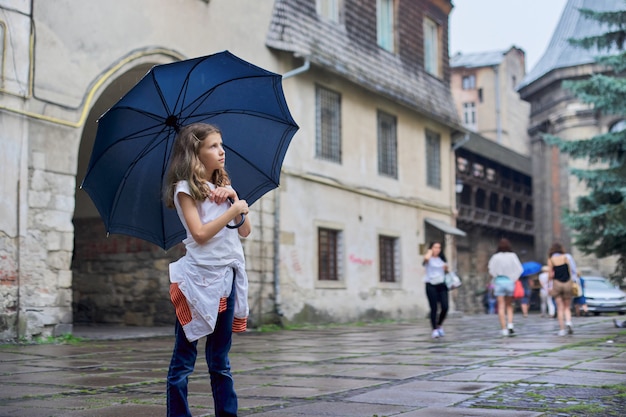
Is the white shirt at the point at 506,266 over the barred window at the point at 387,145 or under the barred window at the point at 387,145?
under

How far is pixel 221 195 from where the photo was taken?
400 cm

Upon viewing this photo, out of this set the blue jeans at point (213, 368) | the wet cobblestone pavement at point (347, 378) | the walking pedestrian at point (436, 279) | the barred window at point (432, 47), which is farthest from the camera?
Answer: the barred window at point (432, 47)

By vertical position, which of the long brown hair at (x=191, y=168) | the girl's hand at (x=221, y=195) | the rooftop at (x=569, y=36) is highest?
the rooftop at (x=569, y=36)

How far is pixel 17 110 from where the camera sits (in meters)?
11.5

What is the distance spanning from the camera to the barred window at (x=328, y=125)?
61.3 feet

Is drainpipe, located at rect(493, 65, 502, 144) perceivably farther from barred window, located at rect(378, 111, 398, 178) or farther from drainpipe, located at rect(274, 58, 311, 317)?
drainpipe, located at rect(274, 58, 311, 317)

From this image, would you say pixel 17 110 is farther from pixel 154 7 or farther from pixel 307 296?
pixel 307 296

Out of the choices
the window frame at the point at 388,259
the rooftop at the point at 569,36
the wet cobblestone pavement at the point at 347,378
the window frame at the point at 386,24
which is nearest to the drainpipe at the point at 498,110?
the rooftop at the point at 569,36

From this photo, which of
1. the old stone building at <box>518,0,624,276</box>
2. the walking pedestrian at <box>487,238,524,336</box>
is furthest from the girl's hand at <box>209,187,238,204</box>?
the old stone building at <box>518,0,624,276</box>

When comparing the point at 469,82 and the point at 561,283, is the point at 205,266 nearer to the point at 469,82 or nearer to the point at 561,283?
the point at 561,283

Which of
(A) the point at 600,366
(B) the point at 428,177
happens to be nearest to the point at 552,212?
(B) the point at 428,177

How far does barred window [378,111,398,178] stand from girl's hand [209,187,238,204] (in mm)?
17364

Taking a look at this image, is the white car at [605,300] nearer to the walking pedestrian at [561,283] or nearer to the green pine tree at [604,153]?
the green pine tree at [604,153]

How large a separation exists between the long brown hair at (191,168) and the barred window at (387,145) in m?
17.3
